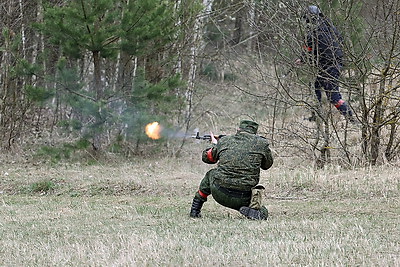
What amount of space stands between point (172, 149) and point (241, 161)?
394 inches

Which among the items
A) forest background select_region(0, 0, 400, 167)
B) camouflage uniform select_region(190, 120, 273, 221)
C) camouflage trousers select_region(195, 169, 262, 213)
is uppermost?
forest background select_region(0, 0, 400, 167)

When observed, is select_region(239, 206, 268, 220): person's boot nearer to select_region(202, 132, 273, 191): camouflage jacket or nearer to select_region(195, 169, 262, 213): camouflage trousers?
select_region(195, 169, 262, 213): camouflage trousers

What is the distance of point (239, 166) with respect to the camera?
8.27 meters

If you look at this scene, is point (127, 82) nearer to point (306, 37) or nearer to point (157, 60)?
point (157, 60)

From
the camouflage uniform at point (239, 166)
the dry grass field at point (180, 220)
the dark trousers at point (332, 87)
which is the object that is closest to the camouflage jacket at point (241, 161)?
the camouflage uniform at point (239, 166)

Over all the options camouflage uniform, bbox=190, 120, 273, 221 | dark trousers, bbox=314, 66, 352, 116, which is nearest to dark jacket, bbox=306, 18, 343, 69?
dark trousers, bbox=314, 66, 352, 116

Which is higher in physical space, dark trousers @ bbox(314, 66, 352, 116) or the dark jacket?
the dark jacket

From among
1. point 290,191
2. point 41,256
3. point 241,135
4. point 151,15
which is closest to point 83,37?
point 151,15

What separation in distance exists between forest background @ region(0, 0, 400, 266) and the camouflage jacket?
23.2 inches

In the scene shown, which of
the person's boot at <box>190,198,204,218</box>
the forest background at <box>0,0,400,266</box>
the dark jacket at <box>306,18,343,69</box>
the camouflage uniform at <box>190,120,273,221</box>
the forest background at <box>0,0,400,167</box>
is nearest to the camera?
the forest background at <box>0,0,400,266</box>

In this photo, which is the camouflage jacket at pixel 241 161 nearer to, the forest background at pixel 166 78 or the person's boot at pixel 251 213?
the person's boot at pixel 251 213

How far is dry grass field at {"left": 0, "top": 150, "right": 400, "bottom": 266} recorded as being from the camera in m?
5.93

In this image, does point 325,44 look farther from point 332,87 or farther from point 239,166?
point 239,166

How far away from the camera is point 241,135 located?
8461mm
